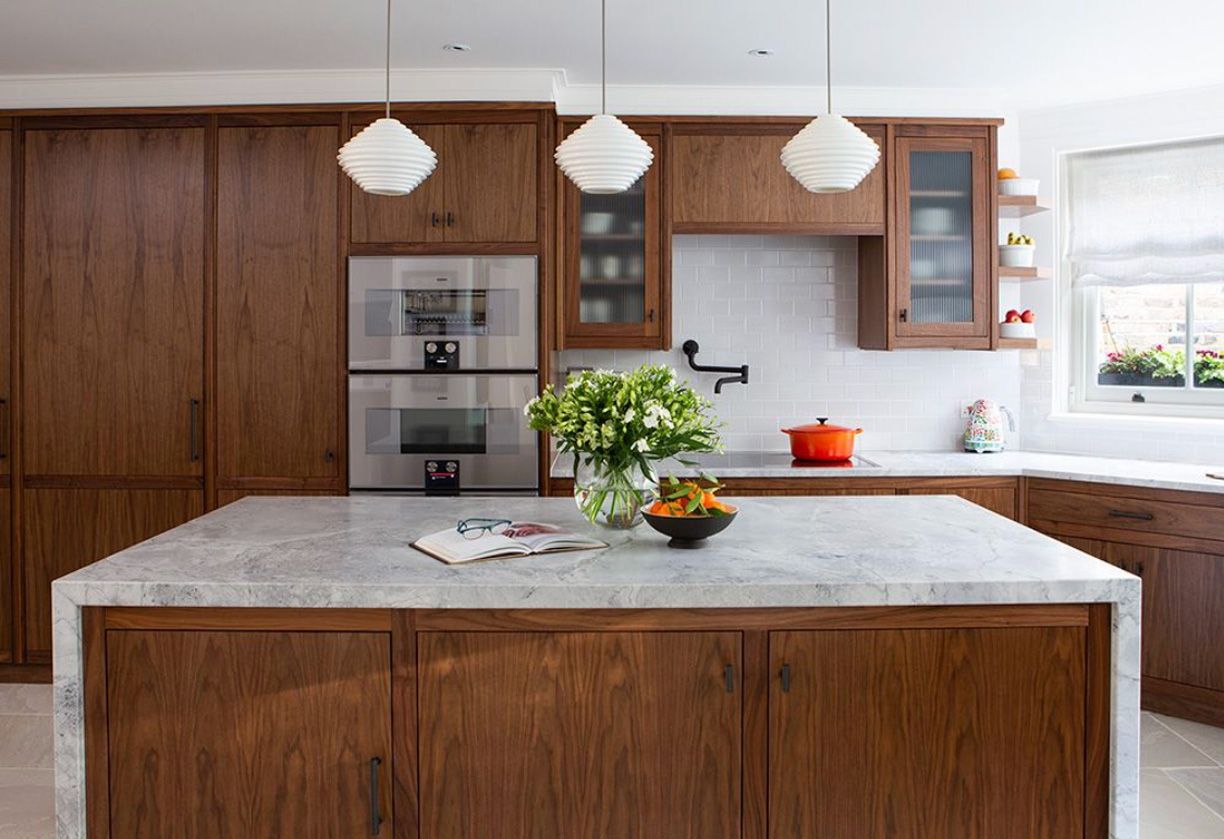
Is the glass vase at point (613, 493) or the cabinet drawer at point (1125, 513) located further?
the cabinet drawer at point (1125, 513)

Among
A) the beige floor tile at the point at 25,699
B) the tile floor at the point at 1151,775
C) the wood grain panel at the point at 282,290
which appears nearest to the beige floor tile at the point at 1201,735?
the tile floor at the point at 1151,775

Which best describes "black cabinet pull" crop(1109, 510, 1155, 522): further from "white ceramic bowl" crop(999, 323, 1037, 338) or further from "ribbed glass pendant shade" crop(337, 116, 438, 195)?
"ribbed glass pendant shade" crop(337, 116, 438, 195)

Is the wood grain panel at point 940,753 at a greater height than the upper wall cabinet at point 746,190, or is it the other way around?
the upper wall cabinet at point 746,190

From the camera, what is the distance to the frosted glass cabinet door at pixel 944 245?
14.2 ft

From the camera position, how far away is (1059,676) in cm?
201

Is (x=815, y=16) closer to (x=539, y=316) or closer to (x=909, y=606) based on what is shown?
(x=539, y=316)

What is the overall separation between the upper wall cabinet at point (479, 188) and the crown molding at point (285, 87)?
13 centimetres

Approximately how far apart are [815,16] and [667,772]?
2670mm

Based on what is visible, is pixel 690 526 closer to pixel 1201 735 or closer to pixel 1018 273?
pixel 1201 735

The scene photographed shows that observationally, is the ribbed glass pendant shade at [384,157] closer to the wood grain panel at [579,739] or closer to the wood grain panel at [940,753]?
the wood grain panel at [579,739]

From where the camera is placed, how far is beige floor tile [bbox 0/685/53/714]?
12.6 ft

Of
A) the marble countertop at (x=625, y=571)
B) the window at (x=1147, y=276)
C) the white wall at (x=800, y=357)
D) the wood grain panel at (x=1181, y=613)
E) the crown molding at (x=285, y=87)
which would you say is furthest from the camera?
Result: the white wall at (x=800, y=357)


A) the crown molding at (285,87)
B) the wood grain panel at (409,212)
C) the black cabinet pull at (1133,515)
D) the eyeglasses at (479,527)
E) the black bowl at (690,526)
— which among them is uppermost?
Answer: the crown molding at (285,87)

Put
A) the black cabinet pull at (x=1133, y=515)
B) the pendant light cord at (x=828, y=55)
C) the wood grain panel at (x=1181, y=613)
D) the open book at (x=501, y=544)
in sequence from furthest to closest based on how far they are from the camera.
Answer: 1. the black cabinet pull at (x=1133, y=515)
2. the wood grain panel at (x=1181, y=613)
3. the pendant light cord at (x=828, y=55)
4. the open book at (x=501, y=544)
